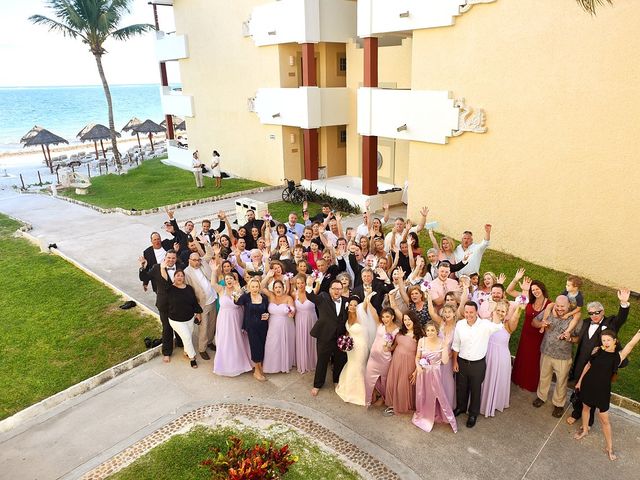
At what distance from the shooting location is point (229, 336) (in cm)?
729

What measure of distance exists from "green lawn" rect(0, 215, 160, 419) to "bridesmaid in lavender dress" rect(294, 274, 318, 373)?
117 inches

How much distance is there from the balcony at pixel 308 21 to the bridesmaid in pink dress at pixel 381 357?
14.0 meters

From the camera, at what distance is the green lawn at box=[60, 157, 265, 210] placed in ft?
63.0

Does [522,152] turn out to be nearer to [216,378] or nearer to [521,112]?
[521,112]

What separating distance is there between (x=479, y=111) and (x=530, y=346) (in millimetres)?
7385

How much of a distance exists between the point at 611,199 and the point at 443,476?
24.7 feet

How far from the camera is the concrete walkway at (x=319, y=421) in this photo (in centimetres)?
569

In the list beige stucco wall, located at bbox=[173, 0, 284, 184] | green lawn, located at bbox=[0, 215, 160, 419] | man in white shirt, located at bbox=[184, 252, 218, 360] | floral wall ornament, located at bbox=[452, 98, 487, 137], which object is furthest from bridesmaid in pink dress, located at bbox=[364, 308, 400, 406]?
beige stucco wall, located at bbox=[173, 0, 284, 184]

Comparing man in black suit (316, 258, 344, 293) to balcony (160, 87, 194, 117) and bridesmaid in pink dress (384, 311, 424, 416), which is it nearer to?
bridesmaid in pink dress (384, 311, 424, 416)

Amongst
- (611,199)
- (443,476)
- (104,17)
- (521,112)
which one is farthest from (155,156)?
(443,476)

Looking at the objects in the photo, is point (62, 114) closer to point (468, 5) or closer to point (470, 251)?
point (468, 5)

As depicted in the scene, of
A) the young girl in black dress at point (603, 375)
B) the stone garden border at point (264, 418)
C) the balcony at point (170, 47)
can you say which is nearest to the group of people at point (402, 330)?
the young girl in black dress at point (603, 375)

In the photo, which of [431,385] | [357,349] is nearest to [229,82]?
[357,349]

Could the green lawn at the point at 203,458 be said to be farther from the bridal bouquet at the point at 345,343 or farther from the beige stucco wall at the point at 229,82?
the beige stucco wall at the point at 229,82
